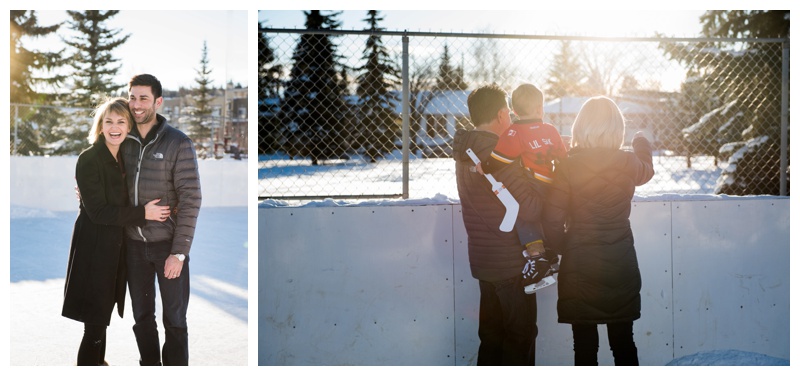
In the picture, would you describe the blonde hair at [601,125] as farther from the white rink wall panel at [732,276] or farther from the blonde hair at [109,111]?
the blonde hair at [109,111]

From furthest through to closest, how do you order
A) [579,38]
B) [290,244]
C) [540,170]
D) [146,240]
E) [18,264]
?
[18,264] < [579,38] < [290,244] < [146,240] < [540,170]

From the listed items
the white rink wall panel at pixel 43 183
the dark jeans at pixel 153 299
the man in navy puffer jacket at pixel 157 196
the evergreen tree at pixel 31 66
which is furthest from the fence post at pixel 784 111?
the evergreen tree at pixel 31 66

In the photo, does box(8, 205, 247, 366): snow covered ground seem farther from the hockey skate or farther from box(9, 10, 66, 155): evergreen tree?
box(9, 10, 66, 155): evergreen tree

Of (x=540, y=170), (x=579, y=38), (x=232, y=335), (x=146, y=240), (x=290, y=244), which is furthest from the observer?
(x=232, y=335)

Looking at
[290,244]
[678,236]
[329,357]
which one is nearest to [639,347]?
[678,236]

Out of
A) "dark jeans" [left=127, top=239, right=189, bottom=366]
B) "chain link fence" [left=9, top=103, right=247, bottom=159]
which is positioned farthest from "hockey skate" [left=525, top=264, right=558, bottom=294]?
"chain link fence" [left=9, top=103, right=247, bottom=159]

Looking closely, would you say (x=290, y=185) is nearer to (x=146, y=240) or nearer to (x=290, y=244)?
(x=290, y=244)

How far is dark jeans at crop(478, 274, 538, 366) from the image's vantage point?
2.84 meters

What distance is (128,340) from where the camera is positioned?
4012mm

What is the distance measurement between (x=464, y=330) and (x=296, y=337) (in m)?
0.96

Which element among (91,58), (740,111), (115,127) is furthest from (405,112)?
(91,58)

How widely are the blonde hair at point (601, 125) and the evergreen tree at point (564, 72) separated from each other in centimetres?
120

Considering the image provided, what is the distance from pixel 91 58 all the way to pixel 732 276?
865 inches

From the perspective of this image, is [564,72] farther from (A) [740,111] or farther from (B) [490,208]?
(A) [740,111]
